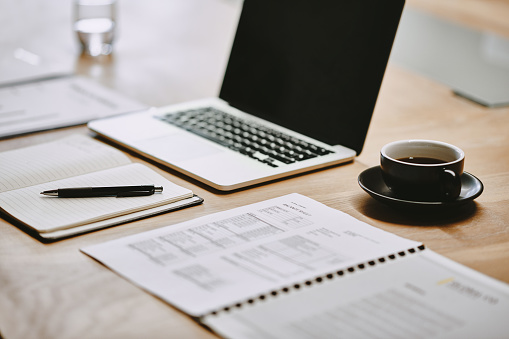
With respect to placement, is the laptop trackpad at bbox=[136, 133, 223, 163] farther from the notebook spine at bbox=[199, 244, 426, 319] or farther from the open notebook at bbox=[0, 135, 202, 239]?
the notebook spine at bbox=[199, 244, 426, 319]

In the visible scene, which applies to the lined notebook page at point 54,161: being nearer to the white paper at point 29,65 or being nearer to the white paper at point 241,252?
the white paper at point 241,252

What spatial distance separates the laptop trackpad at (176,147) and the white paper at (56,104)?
0.22m

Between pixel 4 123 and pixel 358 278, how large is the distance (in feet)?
2.74

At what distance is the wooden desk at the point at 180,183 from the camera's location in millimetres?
773

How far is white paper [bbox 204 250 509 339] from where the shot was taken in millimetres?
726

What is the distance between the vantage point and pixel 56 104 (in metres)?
1.50

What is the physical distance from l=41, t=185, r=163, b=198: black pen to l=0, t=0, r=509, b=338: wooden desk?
0.07m

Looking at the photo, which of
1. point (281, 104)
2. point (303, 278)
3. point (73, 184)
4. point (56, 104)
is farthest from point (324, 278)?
Result: point (56, 104)

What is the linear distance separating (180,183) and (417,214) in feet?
1.20

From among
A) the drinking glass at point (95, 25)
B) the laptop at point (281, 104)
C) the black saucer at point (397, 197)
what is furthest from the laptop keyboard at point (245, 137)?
the drinking glass at point (95, 25)

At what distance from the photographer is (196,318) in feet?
2.49

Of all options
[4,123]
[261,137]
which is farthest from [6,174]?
[261,137]

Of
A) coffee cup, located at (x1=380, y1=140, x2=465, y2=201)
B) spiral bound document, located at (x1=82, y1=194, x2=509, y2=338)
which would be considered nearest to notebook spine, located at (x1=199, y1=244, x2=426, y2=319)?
spiral bound document, located at (x1=82, y1=194, x2=509, y2=338)

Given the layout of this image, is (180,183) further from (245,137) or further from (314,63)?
(314,63)
